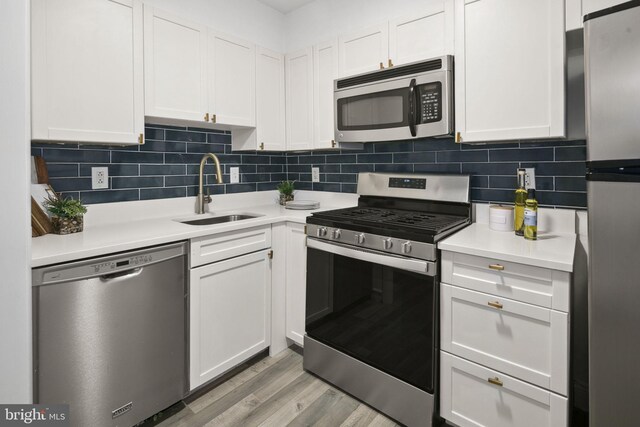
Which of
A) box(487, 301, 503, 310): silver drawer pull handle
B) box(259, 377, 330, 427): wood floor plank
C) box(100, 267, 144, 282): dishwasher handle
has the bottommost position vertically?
box(259, 377, 330, 427): wood floor plank

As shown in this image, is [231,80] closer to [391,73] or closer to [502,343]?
[391,73]

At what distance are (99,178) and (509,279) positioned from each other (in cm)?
218

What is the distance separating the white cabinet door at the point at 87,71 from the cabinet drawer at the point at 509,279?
1767 mm

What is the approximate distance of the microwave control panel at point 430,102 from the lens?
6.25ft

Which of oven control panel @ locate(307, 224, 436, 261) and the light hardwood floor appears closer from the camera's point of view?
oven control panel @ locate(307, 224, 436, 261)

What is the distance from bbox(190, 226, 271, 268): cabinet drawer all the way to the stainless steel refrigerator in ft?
5.41

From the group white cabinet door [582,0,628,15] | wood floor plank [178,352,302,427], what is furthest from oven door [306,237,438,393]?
white cabinet door [582,0,628,15]

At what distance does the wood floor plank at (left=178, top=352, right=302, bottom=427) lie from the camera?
179 centimetres

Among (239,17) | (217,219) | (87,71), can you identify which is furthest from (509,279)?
(239,17)

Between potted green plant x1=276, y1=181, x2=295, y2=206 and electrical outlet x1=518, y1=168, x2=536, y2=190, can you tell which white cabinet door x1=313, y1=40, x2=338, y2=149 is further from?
electrical outlet x1=518, y1=168, x2=536, y2=190

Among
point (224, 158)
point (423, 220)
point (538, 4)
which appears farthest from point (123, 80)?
point (538, 4)

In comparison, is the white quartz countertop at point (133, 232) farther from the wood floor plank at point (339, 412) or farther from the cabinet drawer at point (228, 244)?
the wood floor plank at point (339, 412)

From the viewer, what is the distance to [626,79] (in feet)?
3.44

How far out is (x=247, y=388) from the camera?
79.6 inches
